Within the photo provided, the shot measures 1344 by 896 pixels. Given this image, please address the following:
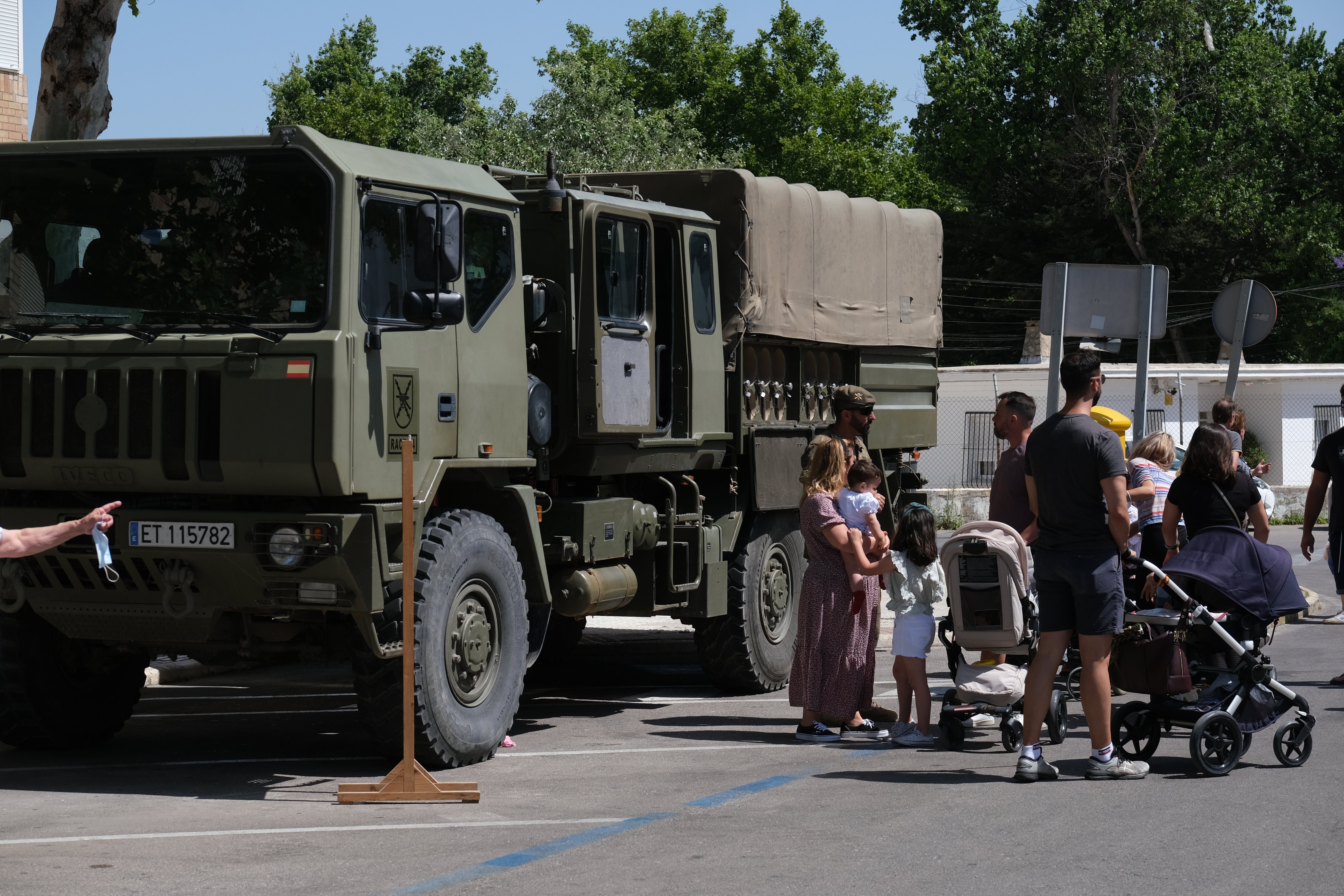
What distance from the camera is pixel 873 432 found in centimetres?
1260

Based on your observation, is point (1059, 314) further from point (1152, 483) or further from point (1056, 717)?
point (1056, 717)

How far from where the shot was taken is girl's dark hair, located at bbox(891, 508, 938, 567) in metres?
9.16

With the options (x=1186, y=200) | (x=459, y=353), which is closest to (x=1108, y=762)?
(x=459, y=353)

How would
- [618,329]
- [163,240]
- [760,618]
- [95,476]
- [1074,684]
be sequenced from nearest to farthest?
[95,476]
[163,240]
[618,329]
[1074,684]
[760,618]

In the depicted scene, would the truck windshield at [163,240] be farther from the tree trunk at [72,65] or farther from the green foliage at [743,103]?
the green foliage at [743,103]

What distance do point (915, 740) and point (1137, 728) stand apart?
1.28m

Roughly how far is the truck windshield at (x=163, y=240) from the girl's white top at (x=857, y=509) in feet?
10.3

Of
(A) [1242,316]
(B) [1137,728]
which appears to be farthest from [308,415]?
(A) [1242,316]

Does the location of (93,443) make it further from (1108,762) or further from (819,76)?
(819,76)

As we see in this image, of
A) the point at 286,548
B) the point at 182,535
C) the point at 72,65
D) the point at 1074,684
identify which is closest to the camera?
the point at 286,548

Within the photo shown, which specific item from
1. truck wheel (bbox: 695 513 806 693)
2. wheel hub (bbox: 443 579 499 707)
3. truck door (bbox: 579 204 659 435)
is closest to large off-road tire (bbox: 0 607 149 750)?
wheel hub (bbox: 443 579 499 707)

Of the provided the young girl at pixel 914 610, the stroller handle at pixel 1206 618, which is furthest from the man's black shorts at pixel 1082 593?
the young girl at pixel 914 610

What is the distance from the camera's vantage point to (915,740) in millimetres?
9109

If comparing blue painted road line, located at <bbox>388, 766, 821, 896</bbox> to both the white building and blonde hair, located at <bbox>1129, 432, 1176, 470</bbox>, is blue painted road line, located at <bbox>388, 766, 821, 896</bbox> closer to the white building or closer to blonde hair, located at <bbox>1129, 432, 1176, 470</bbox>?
blonde hair, located at <bbox>1129, 432, 1176, 470</bbox>
